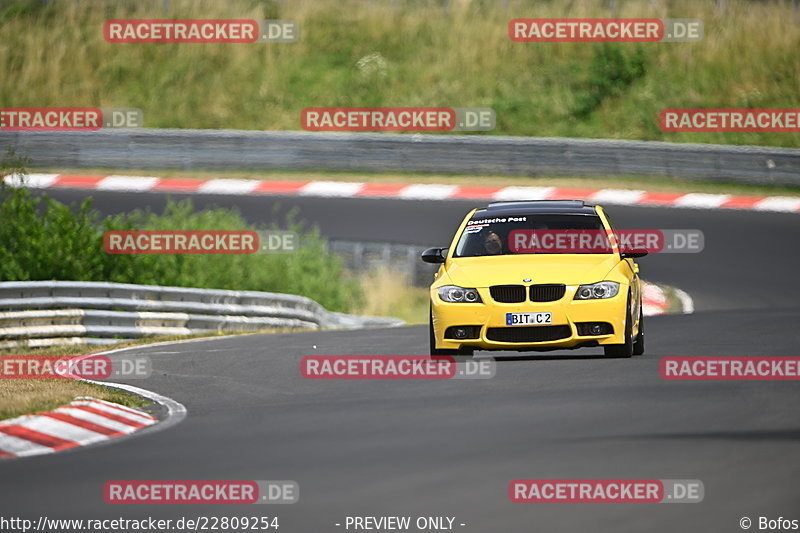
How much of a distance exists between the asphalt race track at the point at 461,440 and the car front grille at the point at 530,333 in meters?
0.36

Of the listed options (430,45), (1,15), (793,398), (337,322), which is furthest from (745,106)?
(793,398)

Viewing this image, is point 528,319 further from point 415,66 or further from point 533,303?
point 415,66

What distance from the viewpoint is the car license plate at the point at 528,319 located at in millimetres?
14141

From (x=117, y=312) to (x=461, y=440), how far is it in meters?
10.6

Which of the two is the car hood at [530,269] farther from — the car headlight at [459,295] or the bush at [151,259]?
the bush at [151,259]

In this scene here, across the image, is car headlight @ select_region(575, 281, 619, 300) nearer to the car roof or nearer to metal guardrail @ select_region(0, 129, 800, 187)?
the car roof

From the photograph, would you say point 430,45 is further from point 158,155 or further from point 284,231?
point 284,231

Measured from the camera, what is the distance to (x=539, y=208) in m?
15.5

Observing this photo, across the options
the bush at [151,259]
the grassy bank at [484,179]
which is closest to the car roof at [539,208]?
the bush at [151,259]

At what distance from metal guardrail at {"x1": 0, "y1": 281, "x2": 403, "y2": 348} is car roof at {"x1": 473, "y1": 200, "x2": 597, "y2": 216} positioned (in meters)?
6.70

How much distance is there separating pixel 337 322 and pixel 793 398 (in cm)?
1334

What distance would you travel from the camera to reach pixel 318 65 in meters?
40.8

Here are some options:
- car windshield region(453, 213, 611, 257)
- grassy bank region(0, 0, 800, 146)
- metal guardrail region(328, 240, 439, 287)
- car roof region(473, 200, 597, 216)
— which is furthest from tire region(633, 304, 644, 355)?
grassy bank region(0, 0, 800, 146)

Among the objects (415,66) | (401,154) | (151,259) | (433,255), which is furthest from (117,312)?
(415,66)
